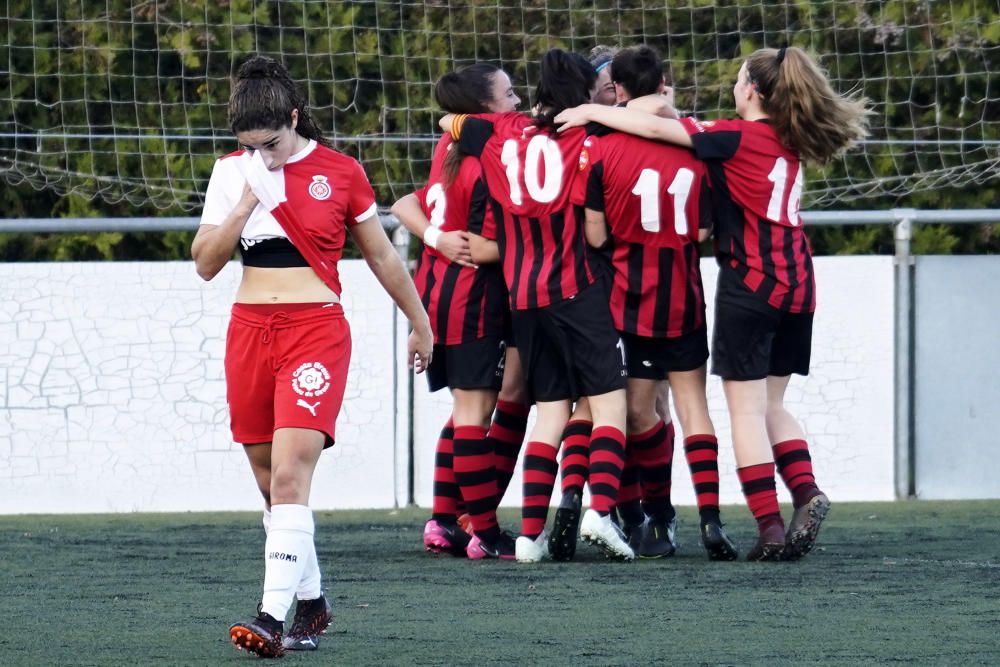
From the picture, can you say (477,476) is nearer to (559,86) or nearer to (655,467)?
(655,467)

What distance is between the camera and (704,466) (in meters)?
6.97

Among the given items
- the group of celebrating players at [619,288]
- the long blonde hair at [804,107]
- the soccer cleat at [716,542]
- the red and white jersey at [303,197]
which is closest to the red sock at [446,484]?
the group of celebrating players at [619,288]

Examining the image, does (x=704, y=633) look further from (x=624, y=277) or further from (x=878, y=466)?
(x=878, y=466)

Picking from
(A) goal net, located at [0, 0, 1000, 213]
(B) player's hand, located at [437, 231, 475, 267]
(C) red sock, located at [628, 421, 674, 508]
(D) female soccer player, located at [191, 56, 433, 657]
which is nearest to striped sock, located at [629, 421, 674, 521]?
(C) red sock, located at [628, 421, 674, 508]

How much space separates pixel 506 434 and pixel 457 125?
4.11ft

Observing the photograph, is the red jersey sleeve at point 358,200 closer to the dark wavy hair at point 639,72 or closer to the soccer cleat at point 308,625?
the soccer cleat at point 308,625

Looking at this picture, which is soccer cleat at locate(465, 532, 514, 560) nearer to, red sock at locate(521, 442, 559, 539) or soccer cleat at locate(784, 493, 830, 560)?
red sock at locate(521, 442, 559, 539)

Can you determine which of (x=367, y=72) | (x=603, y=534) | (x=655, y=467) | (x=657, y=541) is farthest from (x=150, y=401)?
(x=603, y=534)

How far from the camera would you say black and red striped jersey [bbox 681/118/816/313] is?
6.74 meters

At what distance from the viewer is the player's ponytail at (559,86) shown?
6855mm

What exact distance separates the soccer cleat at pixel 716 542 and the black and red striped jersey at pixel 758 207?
84 centimetres

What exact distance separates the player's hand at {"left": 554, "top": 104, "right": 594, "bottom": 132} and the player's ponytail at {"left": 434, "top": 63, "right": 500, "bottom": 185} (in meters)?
0.43

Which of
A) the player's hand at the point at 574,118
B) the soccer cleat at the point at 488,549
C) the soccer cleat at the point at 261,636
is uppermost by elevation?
the player's hand at the point at 574,118

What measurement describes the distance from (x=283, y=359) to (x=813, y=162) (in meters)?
2.74
